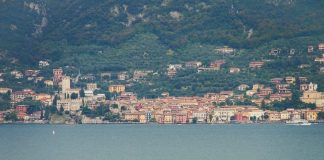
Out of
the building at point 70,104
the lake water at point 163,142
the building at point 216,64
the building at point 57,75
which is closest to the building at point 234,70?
the building at point 216,64

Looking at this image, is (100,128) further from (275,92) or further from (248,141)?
(248,141)

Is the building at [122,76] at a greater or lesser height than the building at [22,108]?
greater

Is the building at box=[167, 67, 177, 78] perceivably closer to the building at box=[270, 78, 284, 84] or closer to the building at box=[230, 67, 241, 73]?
the building at box=[230, 67, 241, 73]

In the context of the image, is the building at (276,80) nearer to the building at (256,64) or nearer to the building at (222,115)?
the building at (256,64)

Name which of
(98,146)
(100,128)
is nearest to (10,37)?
(100,128)

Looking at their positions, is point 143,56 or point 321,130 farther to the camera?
point 143,56

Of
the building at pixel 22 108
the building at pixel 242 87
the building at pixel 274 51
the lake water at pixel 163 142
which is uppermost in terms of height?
the building at pixel 274 51

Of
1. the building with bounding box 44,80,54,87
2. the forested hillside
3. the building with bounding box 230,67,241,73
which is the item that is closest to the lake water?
the building with bounding box 230,67,241,73
